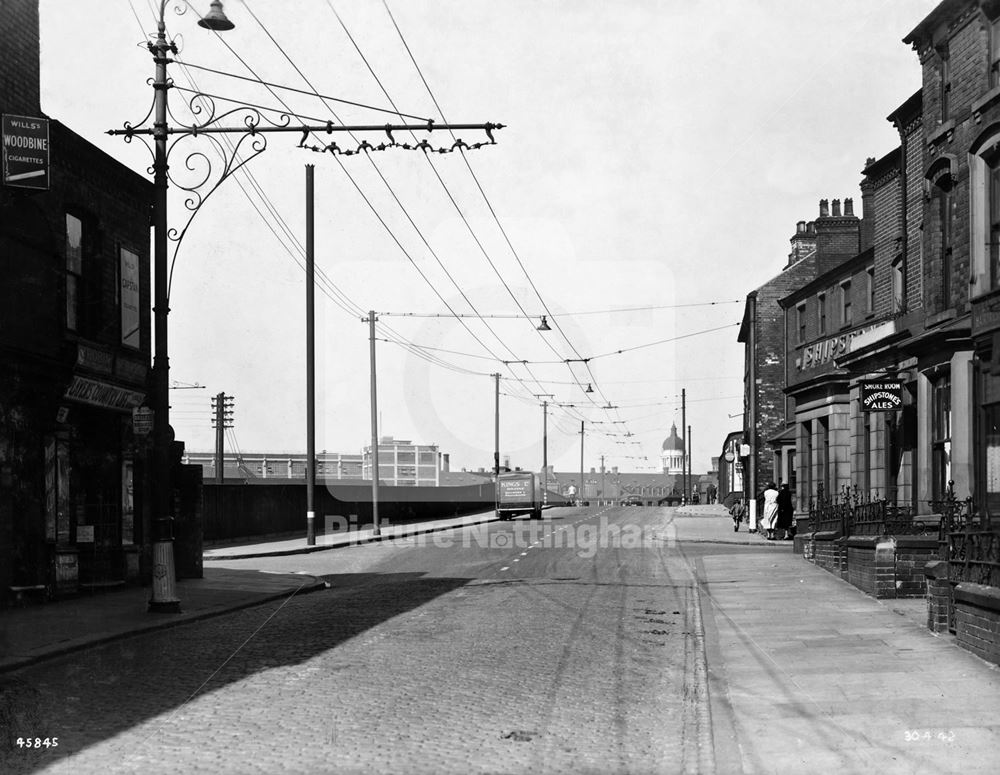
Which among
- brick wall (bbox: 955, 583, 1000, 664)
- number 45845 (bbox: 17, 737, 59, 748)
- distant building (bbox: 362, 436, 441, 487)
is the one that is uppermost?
brick wall (bbox: 955, 583, 1000, 664)

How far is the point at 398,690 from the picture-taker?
35.0ft

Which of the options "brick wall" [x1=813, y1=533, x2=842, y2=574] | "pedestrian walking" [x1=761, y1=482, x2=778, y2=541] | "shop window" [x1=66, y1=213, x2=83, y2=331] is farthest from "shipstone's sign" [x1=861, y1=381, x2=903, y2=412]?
"shop window" [x1=66, y1=213, x2=83, y2=331]

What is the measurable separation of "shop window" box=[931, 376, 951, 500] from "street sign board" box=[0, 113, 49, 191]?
51.9 ft

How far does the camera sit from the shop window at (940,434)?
21.6m

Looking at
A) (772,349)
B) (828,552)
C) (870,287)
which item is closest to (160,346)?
(828,552)

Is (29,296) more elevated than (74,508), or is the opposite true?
(29,296)

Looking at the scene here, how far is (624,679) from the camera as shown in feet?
37.9

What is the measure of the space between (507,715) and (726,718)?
178cm

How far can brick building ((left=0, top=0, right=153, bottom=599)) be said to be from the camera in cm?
1836

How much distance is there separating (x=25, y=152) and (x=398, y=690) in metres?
11.4

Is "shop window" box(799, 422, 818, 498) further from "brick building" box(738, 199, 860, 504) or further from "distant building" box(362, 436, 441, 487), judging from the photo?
"distant building" box(362, 436, 441, 487)

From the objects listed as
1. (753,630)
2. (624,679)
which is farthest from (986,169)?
(624,679)

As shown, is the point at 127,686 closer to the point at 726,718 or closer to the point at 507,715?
the point at 507,715

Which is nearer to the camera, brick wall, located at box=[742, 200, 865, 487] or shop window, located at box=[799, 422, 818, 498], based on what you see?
shop window, located at box=[799, 422, 818, 498]
